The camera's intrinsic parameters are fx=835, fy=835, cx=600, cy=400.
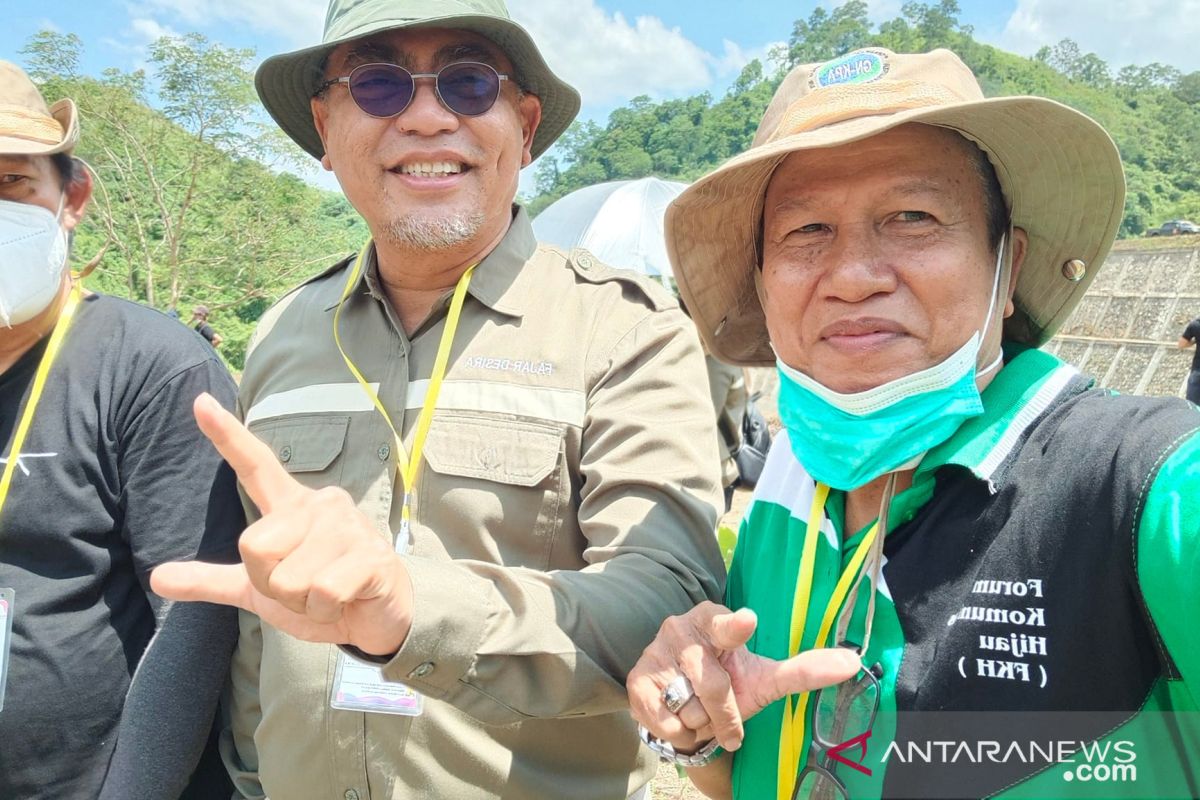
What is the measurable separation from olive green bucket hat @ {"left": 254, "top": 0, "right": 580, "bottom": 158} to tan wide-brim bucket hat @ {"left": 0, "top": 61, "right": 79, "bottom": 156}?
0.64 m

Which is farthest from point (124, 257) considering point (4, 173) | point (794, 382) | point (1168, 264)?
point (1168, 264)

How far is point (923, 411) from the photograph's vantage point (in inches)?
55.6

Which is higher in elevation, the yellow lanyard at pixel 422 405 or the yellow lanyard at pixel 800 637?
the yellow lanyard at pixel 422 405

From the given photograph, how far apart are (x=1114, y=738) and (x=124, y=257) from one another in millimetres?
28157

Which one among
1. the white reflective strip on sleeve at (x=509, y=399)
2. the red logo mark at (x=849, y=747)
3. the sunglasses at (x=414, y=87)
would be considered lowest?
the red logo mark at (x=849, y=747)

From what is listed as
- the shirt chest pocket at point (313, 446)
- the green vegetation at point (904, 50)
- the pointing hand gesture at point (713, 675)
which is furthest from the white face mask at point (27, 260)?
the green vegetation at point (904, 50)

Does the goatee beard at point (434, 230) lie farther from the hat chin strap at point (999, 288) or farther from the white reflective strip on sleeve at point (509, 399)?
the hat chin strap at point (999, 288)

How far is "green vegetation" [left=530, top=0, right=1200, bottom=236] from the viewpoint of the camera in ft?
195

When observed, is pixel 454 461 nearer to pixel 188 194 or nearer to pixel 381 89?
pixel 381 89

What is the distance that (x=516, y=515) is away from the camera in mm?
1748

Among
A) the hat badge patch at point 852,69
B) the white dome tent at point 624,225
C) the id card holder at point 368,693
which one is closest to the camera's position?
the hat badge patch at point 852,69

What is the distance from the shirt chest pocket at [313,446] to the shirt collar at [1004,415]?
1.24m

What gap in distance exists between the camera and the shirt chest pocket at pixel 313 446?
1.91 meters

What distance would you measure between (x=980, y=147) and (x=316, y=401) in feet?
4.99
